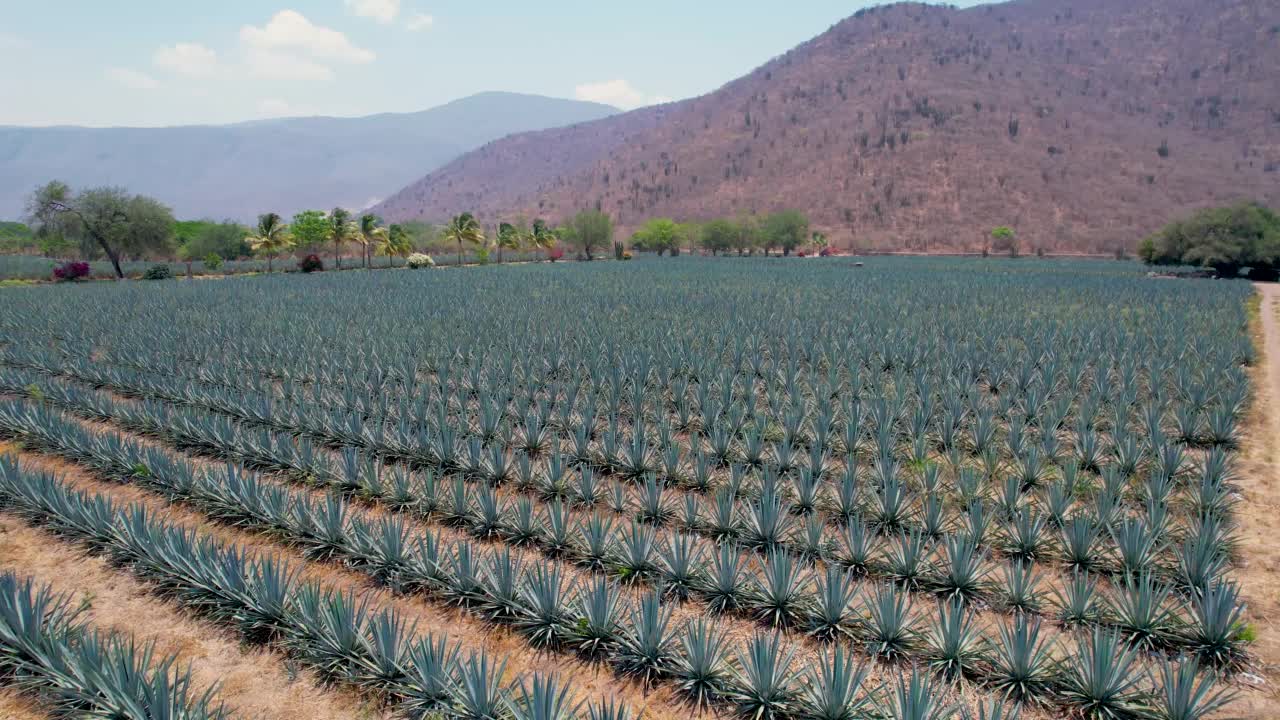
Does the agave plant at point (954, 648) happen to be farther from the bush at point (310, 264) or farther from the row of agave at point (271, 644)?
the bush at point (310, 264)

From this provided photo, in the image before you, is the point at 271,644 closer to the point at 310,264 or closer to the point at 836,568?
the point at 836,568

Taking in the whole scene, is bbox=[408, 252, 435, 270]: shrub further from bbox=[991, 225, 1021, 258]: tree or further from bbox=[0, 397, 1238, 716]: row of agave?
bbox=[991, 225, 1021, 258]: tree

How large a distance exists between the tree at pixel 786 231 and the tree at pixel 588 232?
19.4 metres

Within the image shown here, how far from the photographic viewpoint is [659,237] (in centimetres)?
7500

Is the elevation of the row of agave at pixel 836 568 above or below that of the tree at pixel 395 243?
below

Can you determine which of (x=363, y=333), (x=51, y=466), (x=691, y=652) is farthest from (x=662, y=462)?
(x=363, y=333)

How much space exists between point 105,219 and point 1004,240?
269 ft

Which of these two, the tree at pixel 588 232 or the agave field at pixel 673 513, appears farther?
the tree at pixel 588 232

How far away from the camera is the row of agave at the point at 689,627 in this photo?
13.0 ft

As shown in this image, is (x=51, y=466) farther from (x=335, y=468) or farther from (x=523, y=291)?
(x=523, y=291)

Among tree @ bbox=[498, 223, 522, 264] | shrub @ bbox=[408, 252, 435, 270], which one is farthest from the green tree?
shrub @ bbox=[408, 252, 435, 270]

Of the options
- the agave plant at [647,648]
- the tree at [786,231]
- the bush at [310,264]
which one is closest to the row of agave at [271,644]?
the agave plant at [647,648]

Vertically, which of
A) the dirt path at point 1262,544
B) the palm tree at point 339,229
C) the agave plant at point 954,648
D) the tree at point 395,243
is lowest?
the dirt path at point 1262,544

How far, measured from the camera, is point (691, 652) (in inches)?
165
